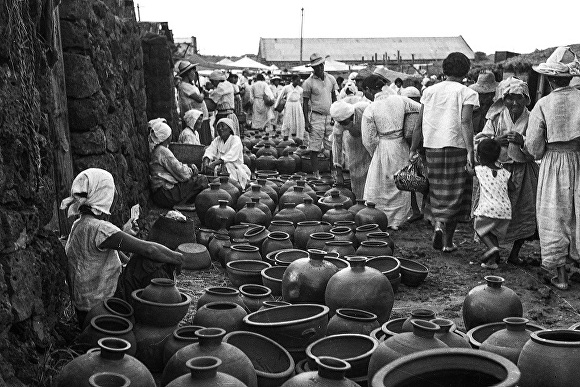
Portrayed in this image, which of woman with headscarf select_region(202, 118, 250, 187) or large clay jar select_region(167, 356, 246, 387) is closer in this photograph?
large clay jar select_region(167, 356, 246, 387)

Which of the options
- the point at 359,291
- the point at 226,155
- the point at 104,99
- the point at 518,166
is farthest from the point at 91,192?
the point at 226,155

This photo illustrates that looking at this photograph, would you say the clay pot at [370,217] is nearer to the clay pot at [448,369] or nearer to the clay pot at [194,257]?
the clay pot at [194,257]

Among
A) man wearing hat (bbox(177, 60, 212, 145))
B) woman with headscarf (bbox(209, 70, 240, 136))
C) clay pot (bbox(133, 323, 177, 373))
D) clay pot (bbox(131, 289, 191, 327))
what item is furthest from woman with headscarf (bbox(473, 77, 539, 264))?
woman with headscarf (bbox(209, 70, 240, 136))

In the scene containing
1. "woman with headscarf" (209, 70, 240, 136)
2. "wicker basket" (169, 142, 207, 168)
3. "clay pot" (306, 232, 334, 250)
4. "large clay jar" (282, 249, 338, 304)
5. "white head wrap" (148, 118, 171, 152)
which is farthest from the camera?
"woman with headscarf" (209, 70, 240, 136)

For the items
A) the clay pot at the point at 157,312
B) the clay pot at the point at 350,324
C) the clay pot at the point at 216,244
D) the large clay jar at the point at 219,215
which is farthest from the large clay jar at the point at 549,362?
the large clay jar at the point at 219,215

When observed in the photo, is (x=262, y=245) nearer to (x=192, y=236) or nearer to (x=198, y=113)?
(x=192, y=236)

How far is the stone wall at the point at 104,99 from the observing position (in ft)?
21.0

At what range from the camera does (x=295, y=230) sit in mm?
6984

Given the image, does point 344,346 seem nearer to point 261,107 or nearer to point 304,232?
point 304,232

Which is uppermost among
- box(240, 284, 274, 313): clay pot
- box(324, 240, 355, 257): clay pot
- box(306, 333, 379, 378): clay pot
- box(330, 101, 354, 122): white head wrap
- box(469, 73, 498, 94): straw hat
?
box(469, 73, 498, 94): straw hat

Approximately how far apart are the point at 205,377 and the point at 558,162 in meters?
4.25

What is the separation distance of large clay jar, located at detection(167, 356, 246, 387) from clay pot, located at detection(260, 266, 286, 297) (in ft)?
8.07

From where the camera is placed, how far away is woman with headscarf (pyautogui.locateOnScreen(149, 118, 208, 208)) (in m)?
9.14

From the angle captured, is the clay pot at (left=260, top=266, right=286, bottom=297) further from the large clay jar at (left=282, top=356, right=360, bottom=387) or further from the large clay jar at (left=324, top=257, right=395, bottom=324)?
the large clay jar at (left=282, top=356, right=360, bottom=387)
